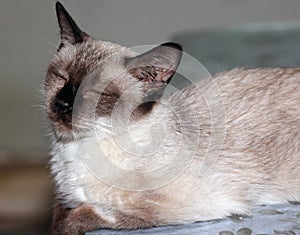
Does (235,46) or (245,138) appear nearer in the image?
(245,138)

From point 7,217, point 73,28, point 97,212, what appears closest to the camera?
point 97,212

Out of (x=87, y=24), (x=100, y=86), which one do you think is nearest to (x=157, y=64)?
(x=100, y=86)

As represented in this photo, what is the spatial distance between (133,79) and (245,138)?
30 cm

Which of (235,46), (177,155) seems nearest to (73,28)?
(177,155)

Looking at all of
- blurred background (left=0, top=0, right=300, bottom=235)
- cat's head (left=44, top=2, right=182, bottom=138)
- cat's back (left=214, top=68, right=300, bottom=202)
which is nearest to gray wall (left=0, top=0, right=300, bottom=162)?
blurred background (left=0, top=0, right=300, bottom=235)

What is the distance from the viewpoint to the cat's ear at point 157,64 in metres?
1.49

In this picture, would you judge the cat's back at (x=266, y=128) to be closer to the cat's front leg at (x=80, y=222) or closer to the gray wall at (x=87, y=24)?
the cat's front leg at (x=80, y=222)

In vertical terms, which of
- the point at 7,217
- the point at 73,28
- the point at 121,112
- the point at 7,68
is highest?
the point at 73,28

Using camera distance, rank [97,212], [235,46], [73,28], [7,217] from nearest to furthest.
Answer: [97,212], [73,28], [235,46], [7,217]

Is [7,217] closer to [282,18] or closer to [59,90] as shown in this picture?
[282,18]

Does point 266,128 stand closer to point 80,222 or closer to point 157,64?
point 157,64

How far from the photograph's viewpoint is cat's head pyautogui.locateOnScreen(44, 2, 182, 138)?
157 cm

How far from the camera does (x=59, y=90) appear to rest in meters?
1.62

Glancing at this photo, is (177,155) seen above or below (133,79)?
below
